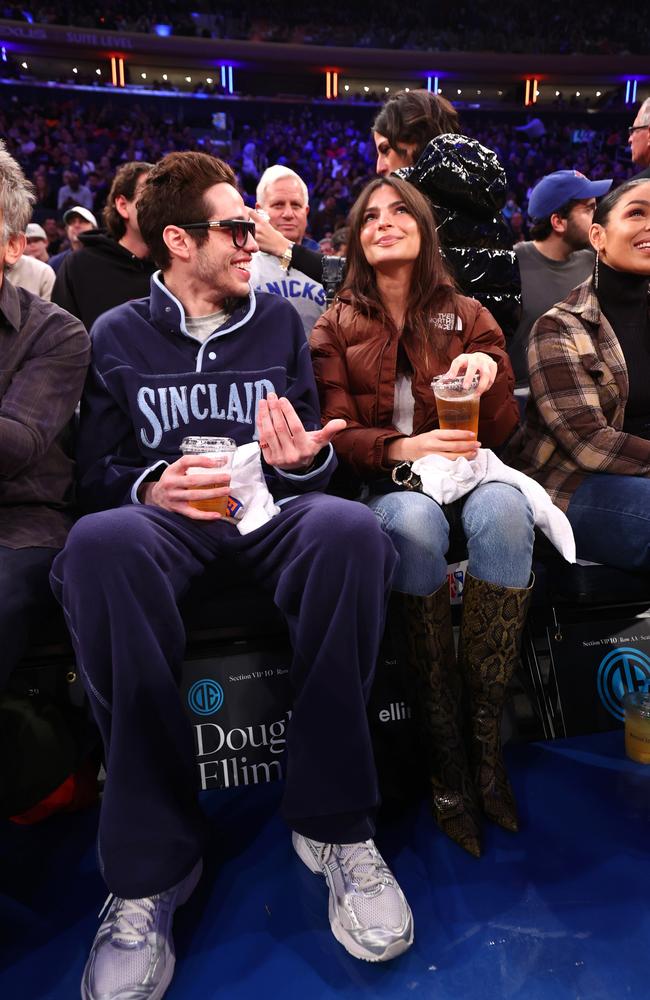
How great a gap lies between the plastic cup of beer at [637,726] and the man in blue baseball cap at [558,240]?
5.96 ft

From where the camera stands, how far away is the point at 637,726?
2010 mm

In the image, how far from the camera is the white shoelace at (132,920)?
1.37 metres

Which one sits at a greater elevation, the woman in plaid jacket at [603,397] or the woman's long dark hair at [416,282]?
the woman's long dark hair at [416,282]

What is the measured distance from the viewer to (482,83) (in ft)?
69.9

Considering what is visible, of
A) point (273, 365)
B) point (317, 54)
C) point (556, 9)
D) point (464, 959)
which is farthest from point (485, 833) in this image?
point (556, 9)

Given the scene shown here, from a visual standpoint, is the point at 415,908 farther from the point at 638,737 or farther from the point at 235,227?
the point at 235,227

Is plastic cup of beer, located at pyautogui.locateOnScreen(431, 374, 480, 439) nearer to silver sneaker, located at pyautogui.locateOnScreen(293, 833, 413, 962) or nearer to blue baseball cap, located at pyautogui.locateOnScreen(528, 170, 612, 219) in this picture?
silver sneaker, located at pyautogui.locateOnScreen(293, 833, 413, 962)

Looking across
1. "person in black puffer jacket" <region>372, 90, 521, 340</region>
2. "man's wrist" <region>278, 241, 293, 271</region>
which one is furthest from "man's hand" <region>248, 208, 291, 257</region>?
"person in black puffer jacket" <region>372, 90, 521, 340</region>

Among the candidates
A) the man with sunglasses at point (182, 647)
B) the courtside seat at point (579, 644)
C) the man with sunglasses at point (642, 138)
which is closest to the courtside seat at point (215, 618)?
the man with sunglasses at point (182, 647)

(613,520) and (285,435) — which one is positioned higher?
(285,435)

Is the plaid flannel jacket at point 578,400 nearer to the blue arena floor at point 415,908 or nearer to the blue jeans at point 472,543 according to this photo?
the blue jeans at point 472,543

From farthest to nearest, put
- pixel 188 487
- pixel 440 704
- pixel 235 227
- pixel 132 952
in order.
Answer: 1. pixel 235 227
2. pixel 440 704
3. pixel 188 487
4. pixel 132 952

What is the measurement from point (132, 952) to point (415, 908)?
569 mm

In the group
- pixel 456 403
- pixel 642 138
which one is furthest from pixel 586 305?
pixel 642 138
